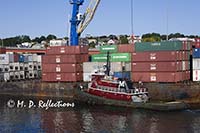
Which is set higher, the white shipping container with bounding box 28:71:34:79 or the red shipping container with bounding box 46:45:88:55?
the red shipping container with bounding box 46:45:88:55

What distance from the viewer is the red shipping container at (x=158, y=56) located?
174 feet

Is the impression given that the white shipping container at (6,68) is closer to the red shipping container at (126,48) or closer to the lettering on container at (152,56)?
the red shipping container at (126,48)

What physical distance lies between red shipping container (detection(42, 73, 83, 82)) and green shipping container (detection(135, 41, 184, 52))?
35.1 ft

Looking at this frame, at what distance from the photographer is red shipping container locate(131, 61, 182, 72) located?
174ft

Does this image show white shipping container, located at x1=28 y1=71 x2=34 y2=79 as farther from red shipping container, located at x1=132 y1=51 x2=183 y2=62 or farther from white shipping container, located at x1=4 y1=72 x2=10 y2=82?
red shipping container, located at x1=132 y1=51 x2=183 y2=62

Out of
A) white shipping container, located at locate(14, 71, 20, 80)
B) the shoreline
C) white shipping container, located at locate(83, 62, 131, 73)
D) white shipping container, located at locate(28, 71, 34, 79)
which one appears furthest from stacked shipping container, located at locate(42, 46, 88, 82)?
white shipping container, located at locate(28, 71, 34, 79)

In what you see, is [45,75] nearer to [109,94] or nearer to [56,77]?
[56,77]

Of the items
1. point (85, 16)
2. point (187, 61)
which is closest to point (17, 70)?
point (85, 16)

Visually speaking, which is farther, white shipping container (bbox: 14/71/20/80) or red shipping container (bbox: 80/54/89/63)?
white shipping container (bbox: 14/71/20/80)

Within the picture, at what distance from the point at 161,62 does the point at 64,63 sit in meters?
15.9

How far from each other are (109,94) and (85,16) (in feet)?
70.5

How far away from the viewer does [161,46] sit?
2135 inches

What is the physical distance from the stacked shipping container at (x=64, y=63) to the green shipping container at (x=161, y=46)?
388 inches

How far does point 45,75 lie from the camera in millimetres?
62562
